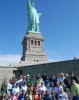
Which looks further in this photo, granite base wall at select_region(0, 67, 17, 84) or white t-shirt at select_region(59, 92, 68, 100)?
granite base wall at select_region(0, 67, 17, 84)

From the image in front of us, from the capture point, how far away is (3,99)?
1459 cm

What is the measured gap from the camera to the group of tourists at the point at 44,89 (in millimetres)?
14153

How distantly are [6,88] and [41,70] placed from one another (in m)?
10.8

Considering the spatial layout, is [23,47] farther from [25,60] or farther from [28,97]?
[28,97]

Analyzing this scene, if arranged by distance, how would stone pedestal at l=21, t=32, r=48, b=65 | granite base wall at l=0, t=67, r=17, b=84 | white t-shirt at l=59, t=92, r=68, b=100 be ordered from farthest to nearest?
stone pedestal at l=21, t=32, r=48, b=65, granite base wall at l=0, t=67, r=17, b=84, white t-shirt at l=59, t=92, r=68, b=100

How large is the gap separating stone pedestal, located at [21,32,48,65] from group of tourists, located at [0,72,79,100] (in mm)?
33304

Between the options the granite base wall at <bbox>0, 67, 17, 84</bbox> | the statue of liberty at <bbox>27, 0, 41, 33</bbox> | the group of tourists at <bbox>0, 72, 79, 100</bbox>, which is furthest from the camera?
the statue of liberty at <bbox>27, 0, 41, 33</bbox>

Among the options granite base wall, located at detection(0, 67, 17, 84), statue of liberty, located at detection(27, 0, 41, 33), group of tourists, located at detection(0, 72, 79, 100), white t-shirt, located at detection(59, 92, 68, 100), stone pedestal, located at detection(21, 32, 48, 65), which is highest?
statue of liberty, located at detection(27, 0, 41, 33)

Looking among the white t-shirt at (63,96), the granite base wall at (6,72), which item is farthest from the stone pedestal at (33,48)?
the white t-shirt at (63,96)

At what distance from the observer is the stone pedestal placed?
50.6m

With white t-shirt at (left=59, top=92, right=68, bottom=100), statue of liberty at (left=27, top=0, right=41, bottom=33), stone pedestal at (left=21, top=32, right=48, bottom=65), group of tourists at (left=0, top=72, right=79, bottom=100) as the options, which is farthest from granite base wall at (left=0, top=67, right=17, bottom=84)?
statue of liberty at (left=27, top=0, right=41, bottom=33)

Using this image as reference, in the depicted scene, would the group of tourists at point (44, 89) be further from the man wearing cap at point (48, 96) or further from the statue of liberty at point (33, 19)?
the statue of liberty at point (33, 19)

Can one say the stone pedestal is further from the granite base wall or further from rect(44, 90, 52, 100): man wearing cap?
rect(44, 90, 52, 100): man wearing cap

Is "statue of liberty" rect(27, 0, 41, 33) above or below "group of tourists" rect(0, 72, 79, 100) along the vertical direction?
above
